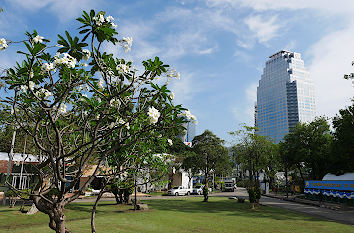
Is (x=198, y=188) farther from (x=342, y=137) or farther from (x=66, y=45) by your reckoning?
(x=66, y=45)

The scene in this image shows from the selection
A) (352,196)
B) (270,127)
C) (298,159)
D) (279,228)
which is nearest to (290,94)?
(270,127)

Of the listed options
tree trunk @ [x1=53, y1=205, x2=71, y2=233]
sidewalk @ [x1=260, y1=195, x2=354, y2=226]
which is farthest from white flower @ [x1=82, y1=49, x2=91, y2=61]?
sidewalk @ [x1=260, y1=195, x2=354, y2=226]

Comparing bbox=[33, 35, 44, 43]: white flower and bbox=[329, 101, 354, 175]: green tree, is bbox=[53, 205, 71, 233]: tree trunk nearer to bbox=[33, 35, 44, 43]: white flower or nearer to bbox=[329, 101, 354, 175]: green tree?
bbox=[33, 35, 44, 43]: white flower

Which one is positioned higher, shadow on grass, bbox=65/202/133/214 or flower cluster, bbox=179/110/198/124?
flower cluster, bbox=179/110/198/124

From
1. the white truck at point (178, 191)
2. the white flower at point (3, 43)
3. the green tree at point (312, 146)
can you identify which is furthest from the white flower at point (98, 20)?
the green tree at point (312, 146)

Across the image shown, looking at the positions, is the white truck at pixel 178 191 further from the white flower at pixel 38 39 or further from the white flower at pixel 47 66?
the white flower at pixel 38 39

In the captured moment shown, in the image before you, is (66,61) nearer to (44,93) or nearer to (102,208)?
(44,93)

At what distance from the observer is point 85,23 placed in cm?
340

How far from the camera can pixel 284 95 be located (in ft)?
550

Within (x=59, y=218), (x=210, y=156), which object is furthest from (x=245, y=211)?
(x=59, y=218)

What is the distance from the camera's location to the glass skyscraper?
16388 cm

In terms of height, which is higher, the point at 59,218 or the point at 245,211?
the point at 59,218

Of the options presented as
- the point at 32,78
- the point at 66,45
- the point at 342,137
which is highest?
the point at 342,137

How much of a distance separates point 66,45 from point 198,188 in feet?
132
